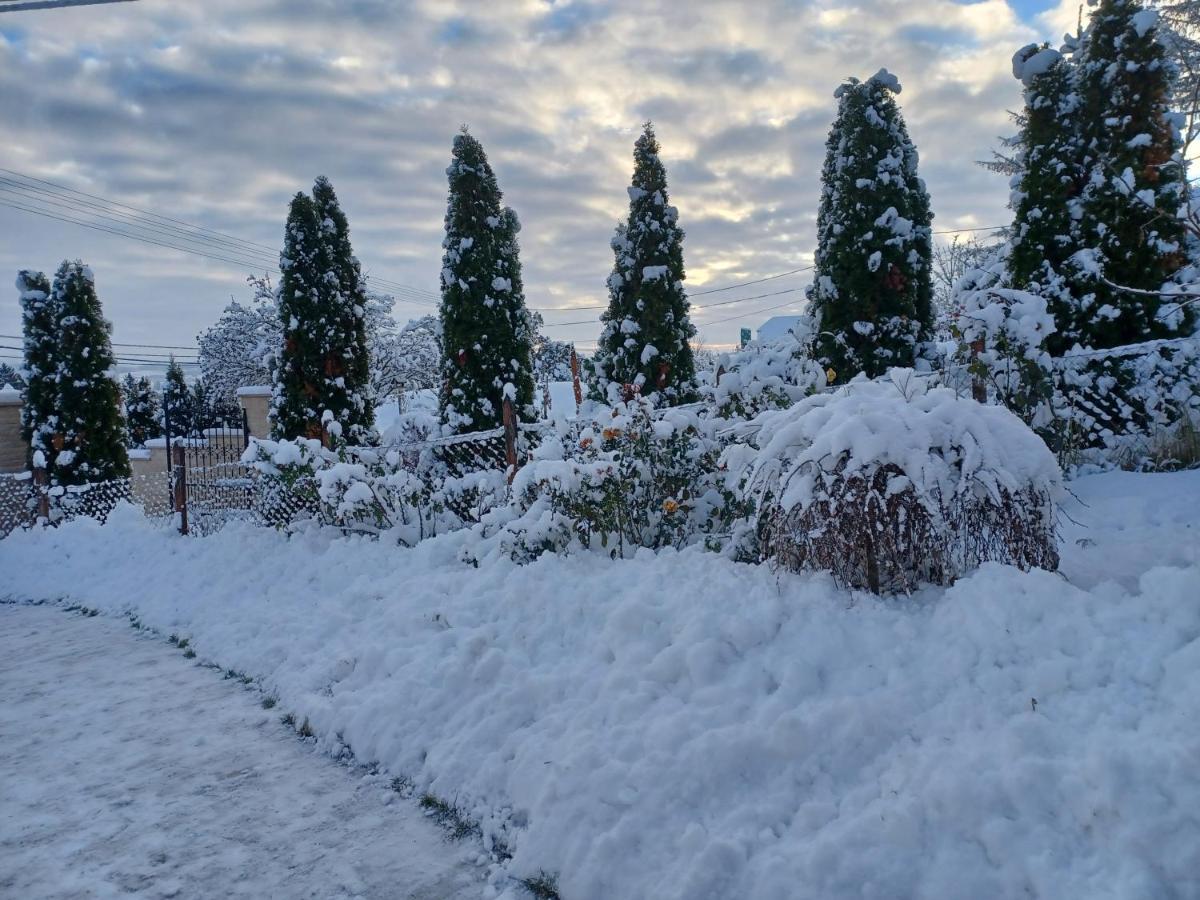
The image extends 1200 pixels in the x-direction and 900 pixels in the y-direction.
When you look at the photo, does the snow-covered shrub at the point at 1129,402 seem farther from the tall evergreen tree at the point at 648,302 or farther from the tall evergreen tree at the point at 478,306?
the tall evergreen tree at the point at 478,306

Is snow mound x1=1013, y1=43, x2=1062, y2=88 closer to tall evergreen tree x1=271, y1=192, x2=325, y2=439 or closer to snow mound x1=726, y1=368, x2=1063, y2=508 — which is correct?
snow mound x1=726, y1=368, x2=1063, y2=508

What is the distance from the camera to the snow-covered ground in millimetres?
2471

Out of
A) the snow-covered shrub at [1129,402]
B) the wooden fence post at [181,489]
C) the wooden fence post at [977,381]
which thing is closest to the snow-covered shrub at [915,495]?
the wooden fence post at [977,381]

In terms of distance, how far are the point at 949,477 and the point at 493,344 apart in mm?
8764

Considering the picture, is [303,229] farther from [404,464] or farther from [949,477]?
[949,477]

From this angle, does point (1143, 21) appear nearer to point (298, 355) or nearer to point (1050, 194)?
point (1050, 194)

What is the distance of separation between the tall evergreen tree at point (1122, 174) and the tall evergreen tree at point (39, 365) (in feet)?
61.8

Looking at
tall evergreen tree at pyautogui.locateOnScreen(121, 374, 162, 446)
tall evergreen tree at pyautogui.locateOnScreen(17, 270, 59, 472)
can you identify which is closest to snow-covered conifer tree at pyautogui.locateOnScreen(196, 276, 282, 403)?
tall evergreen tree at pyautogui.locateOnScreen(121, 374, 162, 446)

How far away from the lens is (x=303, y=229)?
13.8m

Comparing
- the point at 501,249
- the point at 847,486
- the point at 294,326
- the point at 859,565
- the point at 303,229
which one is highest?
the point at 303,229

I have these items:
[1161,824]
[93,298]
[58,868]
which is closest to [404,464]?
[58,868]

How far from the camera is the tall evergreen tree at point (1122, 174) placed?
807 cm

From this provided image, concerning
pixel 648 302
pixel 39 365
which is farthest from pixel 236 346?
pixel 648 302

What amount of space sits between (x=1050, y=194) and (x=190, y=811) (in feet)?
32.4
